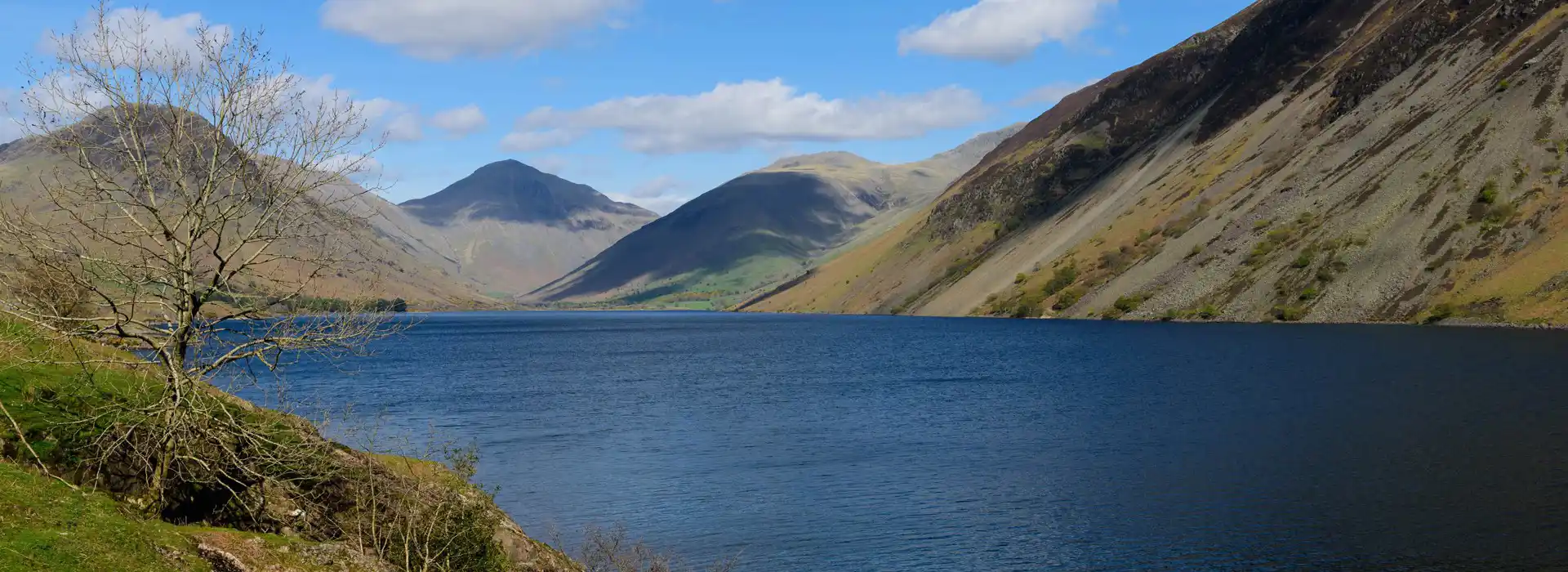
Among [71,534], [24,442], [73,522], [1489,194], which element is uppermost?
[24,442]

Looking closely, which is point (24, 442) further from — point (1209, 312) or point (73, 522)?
point (1209, 312)

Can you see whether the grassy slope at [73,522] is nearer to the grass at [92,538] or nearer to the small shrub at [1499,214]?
the grass at [92,538]

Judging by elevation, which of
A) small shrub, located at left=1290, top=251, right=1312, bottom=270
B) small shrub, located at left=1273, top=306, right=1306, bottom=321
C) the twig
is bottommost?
small shrub, located at left=1273, top=306, right=1306, bottom=321

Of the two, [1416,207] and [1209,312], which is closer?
[1416,207]

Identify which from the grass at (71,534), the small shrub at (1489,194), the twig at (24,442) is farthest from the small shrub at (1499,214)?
the twig at (24,442)

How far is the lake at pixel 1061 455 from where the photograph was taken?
40.0 metres

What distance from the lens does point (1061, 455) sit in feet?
195

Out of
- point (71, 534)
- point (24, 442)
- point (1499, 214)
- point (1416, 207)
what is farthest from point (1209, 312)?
point (71, 534)

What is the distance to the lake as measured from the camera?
39969 mm

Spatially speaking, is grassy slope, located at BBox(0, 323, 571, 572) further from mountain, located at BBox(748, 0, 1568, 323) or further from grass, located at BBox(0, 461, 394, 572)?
mountain, located at BBox(748, 0, 1568, 323)

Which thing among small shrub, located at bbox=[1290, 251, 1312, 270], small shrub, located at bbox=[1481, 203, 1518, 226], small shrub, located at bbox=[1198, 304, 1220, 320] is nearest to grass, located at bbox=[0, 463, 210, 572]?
small shrub, located at bbox=[1481, 203, 1518, 226]

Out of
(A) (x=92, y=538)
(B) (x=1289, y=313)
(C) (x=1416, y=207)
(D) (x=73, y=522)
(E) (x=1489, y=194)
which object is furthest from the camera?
(B) (x=1289, y=313)

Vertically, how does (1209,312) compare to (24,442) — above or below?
below

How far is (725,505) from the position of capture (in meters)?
47.6
